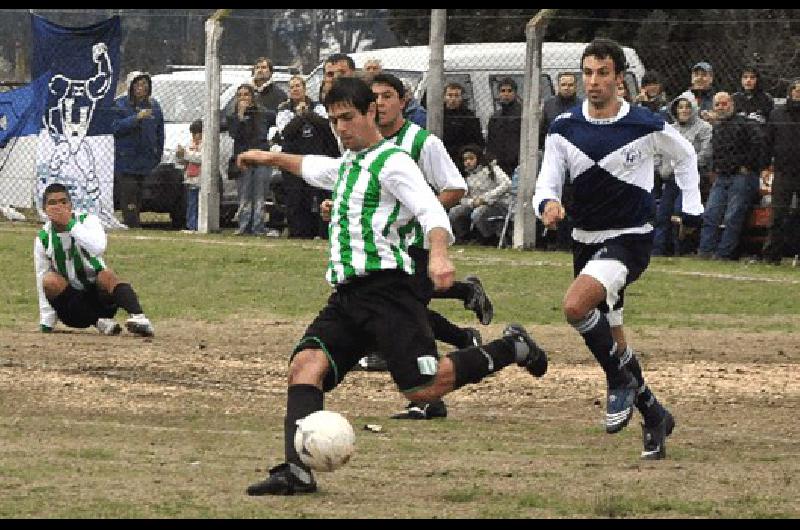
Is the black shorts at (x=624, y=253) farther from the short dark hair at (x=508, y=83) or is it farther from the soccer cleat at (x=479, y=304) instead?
the short dark hair at (x=508, y=83)

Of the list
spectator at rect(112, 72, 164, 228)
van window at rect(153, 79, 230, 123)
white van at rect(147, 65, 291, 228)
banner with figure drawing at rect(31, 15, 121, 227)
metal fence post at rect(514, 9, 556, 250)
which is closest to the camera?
metal fence post at rect(514, 9, 556, 250)

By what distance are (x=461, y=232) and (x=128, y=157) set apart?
4260 mm

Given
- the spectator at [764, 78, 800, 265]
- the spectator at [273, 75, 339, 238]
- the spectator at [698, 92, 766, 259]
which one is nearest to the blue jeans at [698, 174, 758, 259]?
the spectator at [698, 92, 766, 259]

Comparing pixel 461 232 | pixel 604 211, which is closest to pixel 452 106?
A: pixel 461 232

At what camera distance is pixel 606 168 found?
32.7 feet

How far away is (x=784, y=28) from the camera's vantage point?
23.0 metres

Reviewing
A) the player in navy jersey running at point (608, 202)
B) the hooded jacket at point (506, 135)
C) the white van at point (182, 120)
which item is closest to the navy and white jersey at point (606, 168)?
the player in navy jersey running at point (608, 202)

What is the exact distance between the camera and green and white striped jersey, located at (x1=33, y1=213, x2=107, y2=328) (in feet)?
47.0

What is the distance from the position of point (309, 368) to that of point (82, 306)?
6283mm

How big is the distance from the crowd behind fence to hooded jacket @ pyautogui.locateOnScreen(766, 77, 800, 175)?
3.2 inches

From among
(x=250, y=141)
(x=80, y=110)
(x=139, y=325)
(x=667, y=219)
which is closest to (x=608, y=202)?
(x=139, y=325)

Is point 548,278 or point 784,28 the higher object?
point 784,28

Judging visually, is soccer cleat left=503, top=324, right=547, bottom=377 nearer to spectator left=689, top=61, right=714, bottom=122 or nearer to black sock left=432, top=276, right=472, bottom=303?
black sock left=432, top=276, right=472, bottom=303

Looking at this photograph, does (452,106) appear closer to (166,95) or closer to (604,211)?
(166,95)
